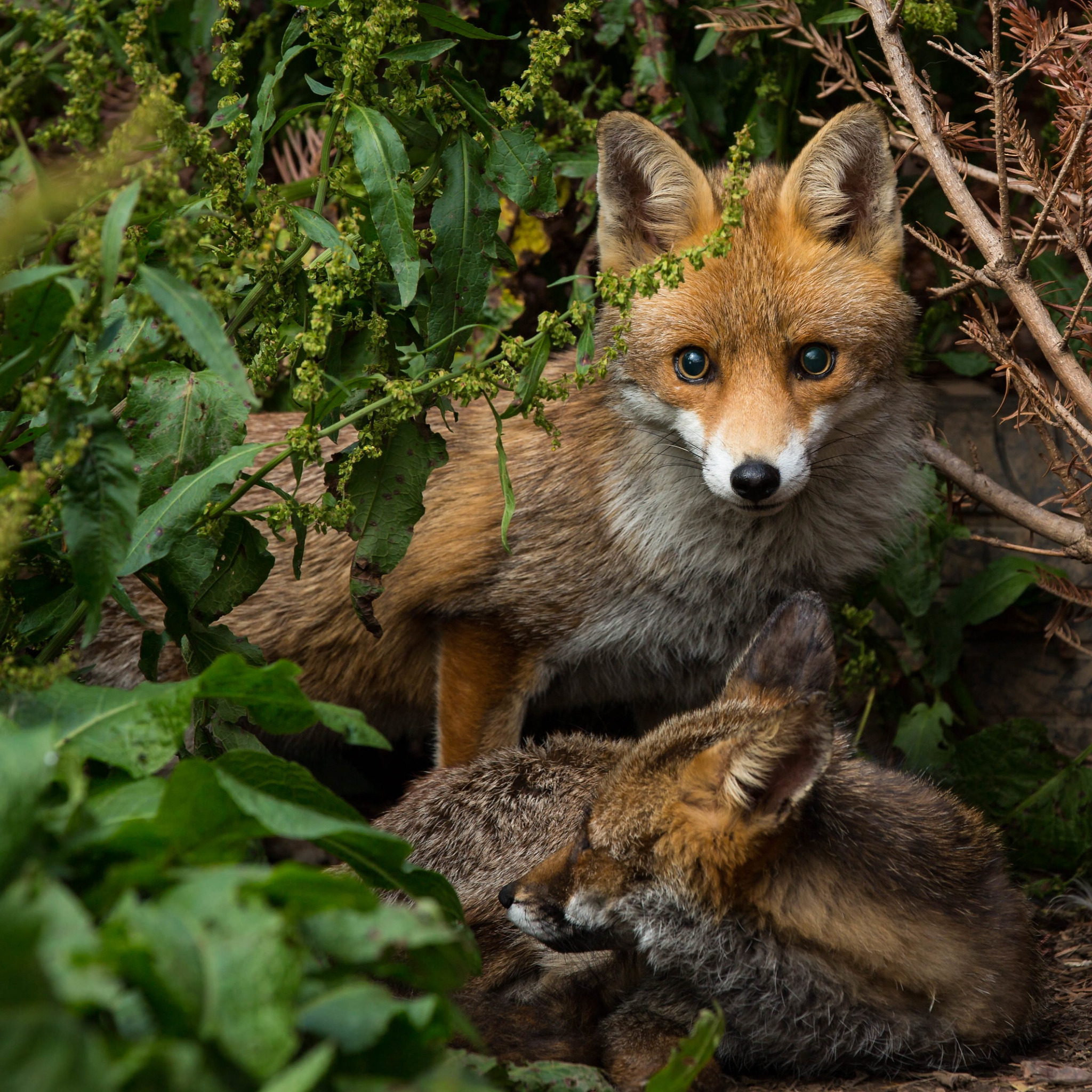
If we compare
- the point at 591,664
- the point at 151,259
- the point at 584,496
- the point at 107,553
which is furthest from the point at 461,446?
the point at 107,553

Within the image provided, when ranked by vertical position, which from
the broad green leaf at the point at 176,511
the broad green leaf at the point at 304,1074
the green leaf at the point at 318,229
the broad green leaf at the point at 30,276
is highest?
the green leaf at the point at 318,229

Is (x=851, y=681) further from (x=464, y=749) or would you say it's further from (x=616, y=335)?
(x=616, y=335)

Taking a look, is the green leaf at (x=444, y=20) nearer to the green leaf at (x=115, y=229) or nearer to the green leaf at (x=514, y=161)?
the green leaf at (x=514, y=161)

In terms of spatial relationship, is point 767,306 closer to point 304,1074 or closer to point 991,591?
point 991,591

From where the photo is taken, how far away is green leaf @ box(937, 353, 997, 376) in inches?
192

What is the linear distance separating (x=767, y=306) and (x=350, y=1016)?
256 centimetres

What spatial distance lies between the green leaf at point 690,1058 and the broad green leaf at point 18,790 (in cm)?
118

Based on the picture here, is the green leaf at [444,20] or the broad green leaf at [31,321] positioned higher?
the green leaf at [444,20]

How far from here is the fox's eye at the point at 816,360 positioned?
338 cm

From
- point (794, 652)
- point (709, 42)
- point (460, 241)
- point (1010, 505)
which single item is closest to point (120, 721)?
point (460, 241)

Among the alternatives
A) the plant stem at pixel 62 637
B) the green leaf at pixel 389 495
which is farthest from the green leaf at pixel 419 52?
the plant stem at pixel 62 637

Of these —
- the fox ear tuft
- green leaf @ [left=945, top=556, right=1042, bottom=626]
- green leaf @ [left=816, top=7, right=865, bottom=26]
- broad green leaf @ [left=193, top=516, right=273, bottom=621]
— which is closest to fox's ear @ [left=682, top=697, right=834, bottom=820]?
the fox ear tuft

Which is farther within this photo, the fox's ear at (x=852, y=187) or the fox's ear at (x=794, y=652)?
the fox's ear at (x=852, y=187)

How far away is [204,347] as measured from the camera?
1.84 m
